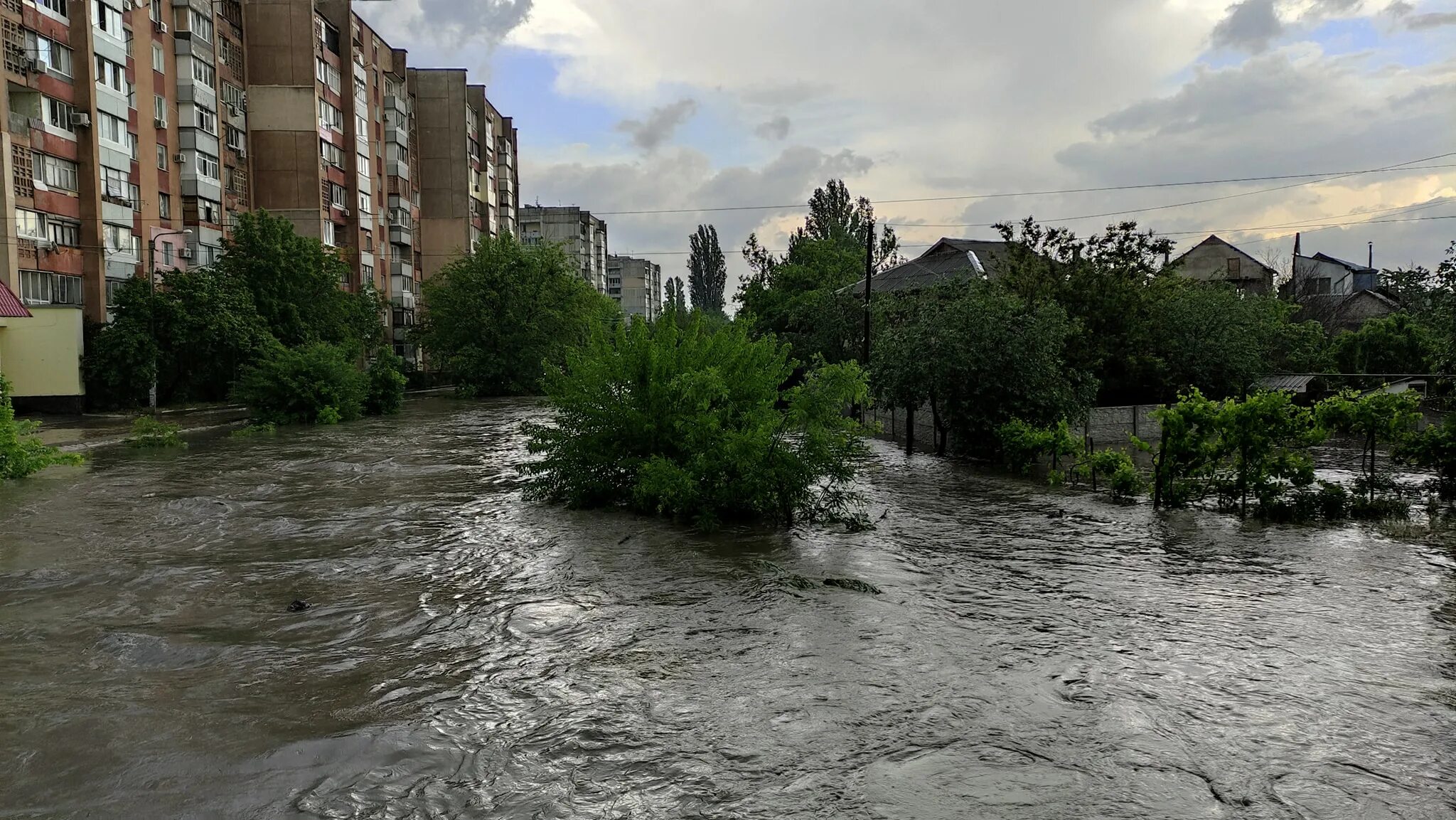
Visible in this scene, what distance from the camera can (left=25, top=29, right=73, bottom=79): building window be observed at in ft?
116

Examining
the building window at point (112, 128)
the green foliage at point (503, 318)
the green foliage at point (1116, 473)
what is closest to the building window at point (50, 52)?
the building window at point (112, 128)

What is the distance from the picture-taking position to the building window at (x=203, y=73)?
4547 centimetres

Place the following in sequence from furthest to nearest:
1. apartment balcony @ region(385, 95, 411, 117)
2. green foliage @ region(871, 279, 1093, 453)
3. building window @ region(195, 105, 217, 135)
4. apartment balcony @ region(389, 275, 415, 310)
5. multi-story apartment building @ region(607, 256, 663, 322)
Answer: multi-story apartment building @ region(607, 256, 663, 322), apartment balcony @ region(385, 95, 411, 117), apartment balcony @ region(389, 275, 415, 310), building window @ region(195, 105, 217, 135), green foliage @ region(871, 279, 1093, 453)

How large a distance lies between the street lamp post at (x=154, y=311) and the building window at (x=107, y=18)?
302 inches

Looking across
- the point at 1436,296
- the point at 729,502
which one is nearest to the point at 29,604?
the point at 729,502

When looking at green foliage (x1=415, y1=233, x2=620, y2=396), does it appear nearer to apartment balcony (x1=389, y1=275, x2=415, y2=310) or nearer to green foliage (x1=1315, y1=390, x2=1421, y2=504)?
apartment balcony (x1=389, y1=275, x2=415, y2=310)

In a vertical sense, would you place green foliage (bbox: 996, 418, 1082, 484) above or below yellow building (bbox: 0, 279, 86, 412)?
below

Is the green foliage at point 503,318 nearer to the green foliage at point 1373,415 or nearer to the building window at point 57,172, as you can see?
the building window at point 57,172

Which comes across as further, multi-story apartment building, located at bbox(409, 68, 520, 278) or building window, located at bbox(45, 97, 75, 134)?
multi-story apartment building, located at bbox(409, 68, 520, 278)

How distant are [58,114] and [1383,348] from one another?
163ft

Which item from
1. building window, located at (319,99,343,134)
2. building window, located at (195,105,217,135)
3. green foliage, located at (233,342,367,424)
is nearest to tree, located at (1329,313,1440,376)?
green foliage, located at (233,342,367,424)

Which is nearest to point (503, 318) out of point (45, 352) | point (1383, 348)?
point (45, 352)

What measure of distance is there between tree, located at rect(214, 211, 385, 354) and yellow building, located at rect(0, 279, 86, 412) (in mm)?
7142

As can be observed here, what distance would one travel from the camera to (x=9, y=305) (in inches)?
1243
